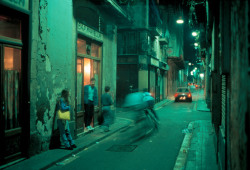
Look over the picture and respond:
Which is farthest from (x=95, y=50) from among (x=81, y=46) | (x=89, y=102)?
Result: (x=89, y=102)

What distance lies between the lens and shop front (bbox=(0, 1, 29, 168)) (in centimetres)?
626

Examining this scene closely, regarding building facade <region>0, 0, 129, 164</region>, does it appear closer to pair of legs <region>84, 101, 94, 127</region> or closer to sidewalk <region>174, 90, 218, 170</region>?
pair of legs <region>84, 101, 94, 127</region>

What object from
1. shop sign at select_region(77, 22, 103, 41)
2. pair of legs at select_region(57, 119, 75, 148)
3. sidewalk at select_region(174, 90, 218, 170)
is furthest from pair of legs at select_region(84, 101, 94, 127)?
sidewalk at select_region(174, 90, 218, 170)

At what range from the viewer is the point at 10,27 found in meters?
6.63

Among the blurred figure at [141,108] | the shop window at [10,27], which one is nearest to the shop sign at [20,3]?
the shop window at [10,27]

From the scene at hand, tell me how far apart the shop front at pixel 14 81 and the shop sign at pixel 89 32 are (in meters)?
3.21

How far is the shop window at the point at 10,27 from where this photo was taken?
6379 mm

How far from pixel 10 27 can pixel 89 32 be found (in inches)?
177

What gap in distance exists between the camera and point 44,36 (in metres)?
7.52

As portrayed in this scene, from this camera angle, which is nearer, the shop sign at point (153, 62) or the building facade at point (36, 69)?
the building facade at point (36, 69)

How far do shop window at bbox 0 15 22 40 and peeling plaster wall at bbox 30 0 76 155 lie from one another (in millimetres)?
383

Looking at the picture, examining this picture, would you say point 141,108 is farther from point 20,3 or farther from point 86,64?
point 20,3

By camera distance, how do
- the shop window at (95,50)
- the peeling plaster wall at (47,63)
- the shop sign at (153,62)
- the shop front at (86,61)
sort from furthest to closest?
the shop sign at (153,62)
the shop window at (95,50)
the shop front at (86,61)
the peeling plaster wall at (47,63)

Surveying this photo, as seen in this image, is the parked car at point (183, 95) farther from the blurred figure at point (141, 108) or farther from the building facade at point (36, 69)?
the building facade at point (36, 69)
